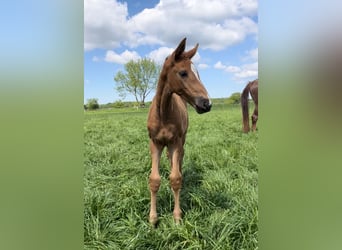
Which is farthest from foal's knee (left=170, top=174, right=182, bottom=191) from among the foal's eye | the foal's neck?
the foal's eye

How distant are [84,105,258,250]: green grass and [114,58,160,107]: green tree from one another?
0.13 meters

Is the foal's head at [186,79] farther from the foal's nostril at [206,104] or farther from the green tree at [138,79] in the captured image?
the green tree at [138,79]

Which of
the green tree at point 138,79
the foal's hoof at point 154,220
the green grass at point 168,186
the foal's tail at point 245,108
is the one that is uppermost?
the green tree at point 138,79

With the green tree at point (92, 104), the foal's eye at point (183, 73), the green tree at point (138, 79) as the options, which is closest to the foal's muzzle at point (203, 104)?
the foal's eye at point (183, 73)

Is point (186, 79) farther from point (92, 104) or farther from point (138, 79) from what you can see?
point (92, 104)

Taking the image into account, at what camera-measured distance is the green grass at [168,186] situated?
1732mm

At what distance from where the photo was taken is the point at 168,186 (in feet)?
6.99

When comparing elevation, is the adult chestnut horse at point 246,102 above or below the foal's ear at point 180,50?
below

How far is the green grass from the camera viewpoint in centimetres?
173

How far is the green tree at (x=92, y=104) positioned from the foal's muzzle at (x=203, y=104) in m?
0.61

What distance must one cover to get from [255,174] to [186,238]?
584 mm
